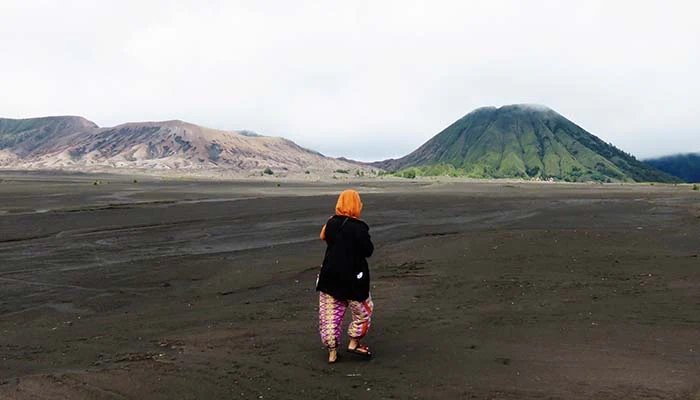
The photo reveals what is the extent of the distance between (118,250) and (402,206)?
18.5 meters

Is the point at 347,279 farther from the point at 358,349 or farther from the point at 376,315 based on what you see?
the point at 376,315

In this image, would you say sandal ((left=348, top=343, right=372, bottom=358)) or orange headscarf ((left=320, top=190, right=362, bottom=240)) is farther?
orange headscarf ((left=320, top=190, right=362, bottom=240))

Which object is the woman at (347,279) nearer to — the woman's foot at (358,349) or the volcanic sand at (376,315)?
the woman's foot at (358,349)

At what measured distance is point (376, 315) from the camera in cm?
1025

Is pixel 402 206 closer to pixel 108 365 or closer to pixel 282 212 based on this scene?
pixel 282 212

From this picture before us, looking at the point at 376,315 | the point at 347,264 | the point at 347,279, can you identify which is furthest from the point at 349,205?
the point at 376,315

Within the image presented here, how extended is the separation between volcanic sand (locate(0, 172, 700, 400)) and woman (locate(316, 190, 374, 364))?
0.45 metres

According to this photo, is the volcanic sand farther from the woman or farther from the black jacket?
the black jacket

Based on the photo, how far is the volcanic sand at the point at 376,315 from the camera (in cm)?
680

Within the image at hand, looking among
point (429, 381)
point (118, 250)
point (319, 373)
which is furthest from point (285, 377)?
point (118, 250)

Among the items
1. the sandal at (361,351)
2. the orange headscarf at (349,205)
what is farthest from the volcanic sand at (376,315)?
the orange headscarf at (349,205)

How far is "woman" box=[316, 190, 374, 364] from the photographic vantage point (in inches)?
311

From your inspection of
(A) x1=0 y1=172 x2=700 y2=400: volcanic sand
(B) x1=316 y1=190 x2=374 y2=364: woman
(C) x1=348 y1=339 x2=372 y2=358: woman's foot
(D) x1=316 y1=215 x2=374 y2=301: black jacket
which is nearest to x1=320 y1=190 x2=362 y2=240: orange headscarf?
(B) x1=316 y1=190 x2=374 y2=364: woman

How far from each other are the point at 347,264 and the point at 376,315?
2643 mm
